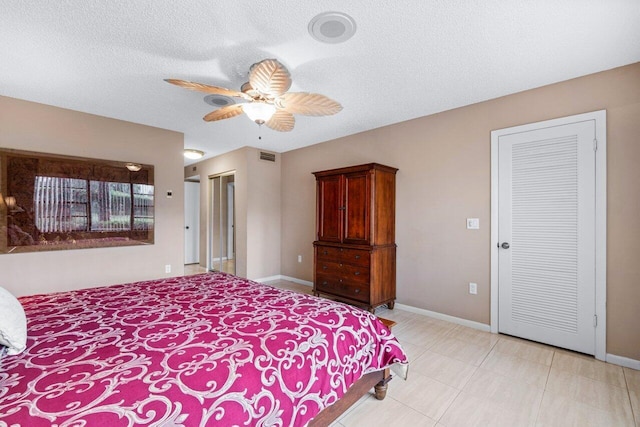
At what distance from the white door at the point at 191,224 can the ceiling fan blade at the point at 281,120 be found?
478 cm

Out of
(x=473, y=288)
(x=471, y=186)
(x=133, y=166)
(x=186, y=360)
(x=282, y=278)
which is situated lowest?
(x=282, y=278)

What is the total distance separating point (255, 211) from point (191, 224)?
2648 millimetres

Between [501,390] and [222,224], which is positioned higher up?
[222,224]

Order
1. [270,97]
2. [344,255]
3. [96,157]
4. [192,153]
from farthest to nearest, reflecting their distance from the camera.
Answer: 1. [192,153]
2. [344,255]
3. [96,157]
4. [270,97]

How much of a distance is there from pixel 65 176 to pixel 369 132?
3.79 m

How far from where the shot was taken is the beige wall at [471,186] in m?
2.25

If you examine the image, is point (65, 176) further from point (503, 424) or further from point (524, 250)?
point (524, 250)

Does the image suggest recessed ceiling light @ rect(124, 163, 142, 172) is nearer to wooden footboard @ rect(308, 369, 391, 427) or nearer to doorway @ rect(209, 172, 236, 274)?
doorway @ rect(209, 172, 236, 274)

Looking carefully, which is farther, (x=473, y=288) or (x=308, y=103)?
(x=473, y=288)

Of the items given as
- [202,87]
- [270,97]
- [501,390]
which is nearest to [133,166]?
[202,87]

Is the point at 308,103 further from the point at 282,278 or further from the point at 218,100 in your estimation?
the point at 282,278

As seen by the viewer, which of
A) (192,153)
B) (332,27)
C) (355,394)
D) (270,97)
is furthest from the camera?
(192,153)

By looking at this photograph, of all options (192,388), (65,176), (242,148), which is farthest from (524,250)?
(65,176)

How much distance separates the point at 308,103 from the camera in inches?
88.8
